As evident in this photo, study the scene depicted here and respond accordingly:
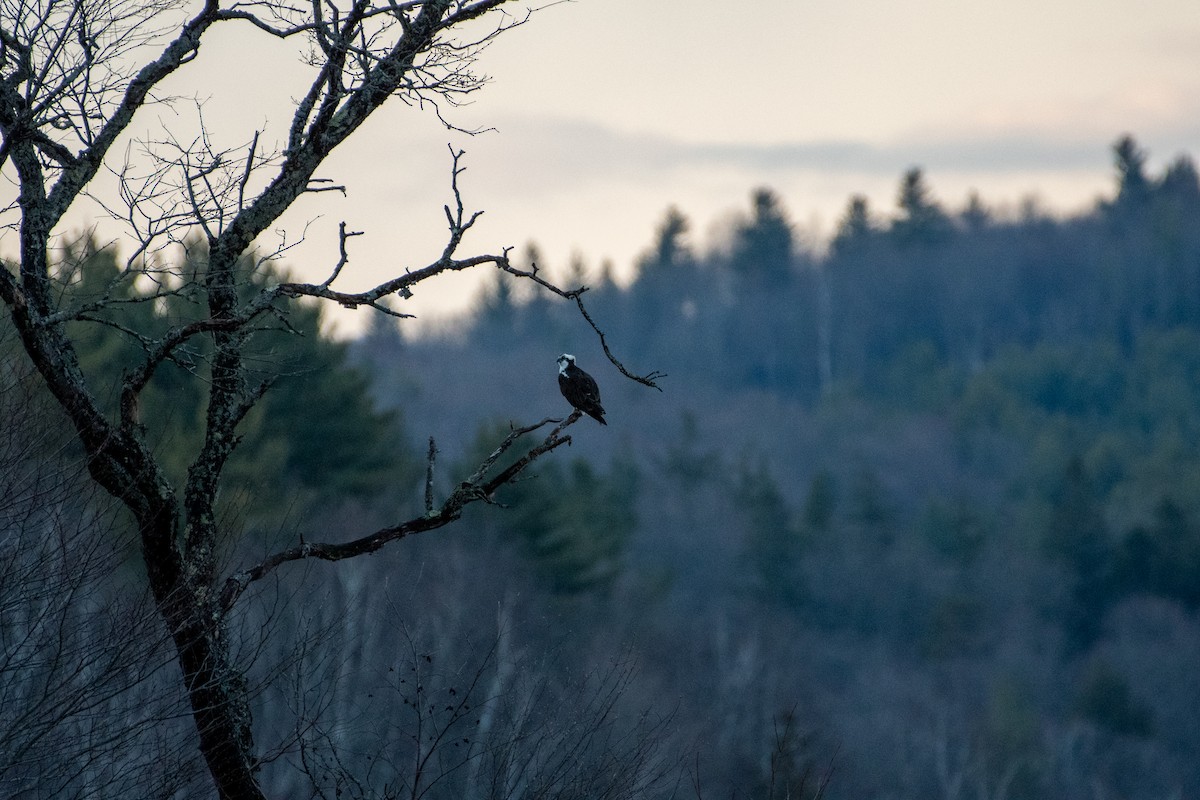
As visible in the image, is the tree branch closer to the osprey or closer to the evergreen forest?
the evergreen forest

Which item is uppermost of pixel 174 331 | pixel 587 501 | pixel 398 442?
pixel 174 331

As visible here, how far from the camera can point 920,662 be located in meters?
64.6

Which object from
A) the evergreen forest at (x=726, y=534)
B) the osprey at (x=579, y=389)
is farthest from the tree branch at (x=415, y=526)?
the osprey at (x=579, y=389)

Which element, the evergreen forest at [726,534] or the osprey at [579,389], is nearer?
the evergreen forest at [726,534]

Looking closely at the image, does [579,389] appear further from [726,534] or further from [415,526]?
[726,534]

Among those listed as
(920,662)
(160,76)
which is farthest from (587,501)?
(160,76)

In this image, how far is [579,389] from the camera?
9.39m

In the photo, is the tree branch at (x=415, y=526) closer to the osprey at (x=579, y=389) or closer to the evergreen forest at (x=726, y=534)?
the evergreen forest at (x=726, y=534)

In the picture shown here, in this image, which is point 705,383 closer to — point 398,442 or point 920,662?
point 920,662

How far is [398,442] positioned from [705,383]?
3229 inches

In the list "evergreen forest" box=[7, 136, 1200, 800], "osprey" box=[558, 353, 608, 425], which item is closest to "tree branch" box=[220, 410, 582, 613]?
"evergreen forest" box=[7, 136, 1200, 800]

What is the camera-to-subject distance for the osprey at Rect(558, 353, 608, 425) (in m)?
9.20

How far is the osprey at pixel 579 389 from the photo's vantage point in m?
9.20

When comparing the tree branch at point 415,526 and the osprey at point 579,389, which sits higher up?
the osprey at point 579,389
